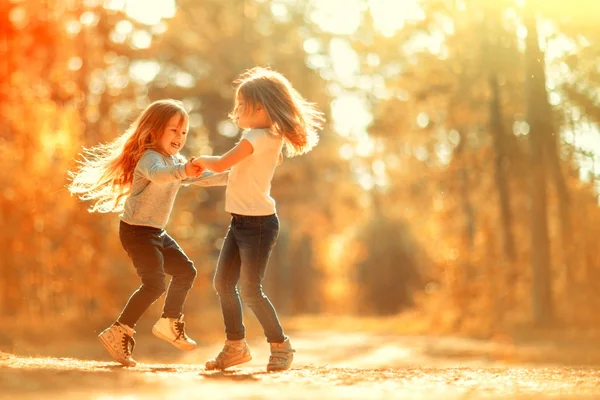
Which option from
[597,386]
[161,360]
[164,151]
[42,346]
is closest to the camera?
[597,386]

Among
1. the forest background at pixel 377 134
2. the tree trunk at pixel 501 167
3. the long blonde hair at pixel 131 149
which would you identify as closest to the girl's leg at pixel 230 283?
the long blonde hair at pixel 131 149

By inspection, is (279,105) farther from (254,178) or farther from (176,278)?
(176,278)

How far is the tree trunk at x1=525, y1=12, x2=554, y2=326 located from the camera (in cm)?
1600

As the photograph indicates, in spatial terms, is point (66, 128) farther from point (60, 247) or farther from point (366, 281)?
point (366, 281)

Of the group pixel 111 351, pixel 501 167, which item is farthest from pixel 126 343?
pixel 501 167

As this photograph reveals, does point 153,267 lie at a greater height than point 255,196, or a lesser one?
lesser

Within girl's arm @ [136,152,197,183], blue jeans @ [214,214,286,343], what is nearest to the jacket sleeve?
girl's arm @ [136,152,197,183]

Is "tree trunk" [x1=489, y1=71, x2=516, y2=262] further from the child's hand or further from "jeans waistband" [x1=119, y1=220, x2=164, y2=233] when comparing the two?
the child's hand

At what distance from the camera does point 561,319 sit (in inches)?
630

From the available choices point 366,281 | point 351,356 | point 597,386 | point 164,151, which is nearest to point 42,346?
point 351,356

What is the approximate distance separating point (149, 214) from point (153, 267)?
0.38m

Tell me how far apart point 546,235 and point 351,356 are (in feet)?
15.7

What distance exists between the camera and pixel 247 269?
634 centimetres

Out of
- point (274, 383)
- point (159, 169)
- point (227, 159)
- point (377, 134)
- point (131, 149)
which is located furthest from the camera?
point (377, 134)
